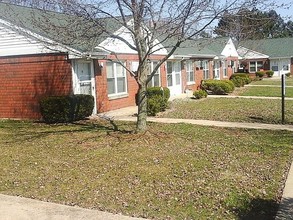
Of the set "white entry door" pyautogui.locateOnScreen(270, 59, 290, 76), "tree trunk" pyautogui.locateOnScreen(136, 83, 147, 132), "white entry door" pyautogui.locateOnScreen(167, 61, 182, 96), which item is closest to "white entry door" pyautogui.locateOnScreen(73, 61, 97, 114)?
"tree trunk" pyautogui.locateOnScreen(136, 83, 147, 132)

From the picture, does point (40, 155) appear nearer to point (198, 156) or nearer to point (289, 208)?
point (198, 156)

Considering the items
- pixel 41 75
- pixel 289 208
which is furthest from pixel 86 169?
pixel 41 75

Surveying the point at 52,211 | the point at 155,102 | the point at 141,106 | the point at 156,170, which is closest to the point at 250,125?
the point at 141,106

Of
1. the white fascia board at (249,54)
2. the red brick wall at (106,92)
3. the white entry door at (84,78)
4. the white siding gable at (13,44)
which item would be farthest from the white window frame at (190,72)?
the white fascia board at (249,54)

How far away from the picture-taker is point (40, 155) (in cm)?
920

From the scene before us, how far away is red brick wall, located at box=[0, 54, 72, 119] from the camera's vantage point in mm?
15539

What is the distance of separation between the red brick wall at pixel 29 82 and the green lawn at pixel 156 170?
4.03 meters

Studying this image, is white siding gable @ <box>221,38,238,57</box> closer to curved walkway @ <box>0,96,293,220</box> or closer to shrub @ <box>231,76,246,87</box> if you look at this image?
shrub @ <box>231,76,246,87</box>

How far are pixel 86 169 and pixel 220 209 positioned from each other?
3.24 metres

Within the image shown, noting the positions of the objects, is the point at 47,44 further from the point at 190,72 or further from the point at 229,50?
the point at 229,50

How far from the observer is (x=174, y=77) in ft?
83.8

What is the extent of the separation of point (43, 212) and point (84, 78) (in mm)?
11160

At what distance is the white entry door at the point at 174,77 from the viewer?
81.7 feet

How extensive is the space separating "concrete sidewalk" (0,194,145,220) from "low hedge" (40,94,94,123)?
8495mm
